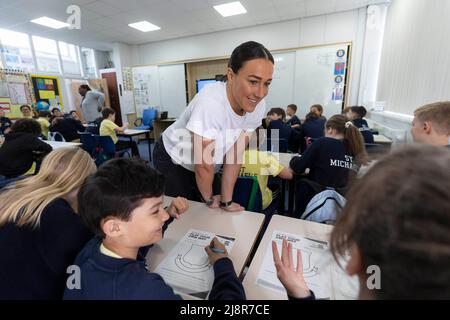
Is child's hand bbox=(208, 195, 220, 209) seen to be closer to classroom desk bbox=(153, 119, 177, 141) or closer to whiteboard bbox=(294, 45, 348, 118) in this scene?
whiteboard bbox=(294, 45, 348, 118)

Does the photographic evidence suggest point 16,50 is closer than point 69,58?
Yes

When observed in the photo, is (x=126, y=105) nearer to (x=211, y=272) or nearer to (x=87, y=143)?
(x=87, y=143)

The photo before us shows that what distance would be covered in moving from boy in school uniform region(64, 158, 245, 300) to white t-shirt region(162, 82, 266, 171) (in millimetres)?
428

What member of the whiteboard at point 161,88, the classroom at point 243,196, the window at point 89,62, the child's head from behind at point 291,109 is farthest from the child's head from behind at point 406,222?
the window at point 89,62

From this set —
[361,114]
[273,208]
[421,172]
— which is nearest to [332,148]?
[273,208]

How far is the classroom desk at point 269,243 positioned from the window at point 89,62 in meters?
8.85

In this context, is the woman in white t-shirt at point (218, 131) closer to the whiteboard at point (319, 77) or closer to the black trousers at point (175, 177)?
the black trousers at point (175, 177)

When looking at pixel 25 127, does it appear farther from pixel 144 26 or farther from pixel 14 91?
pixel 14 91

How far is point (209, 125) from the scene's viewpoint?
1.17 meters

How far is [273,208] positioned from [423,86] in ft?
7.50

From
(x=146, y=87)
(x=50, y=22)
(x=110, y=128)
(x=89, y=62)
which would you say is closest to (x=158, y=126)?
(x=146, y=87)

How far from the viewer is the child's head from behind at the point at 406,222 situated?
34cm

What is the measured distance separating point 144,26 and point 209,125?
5493 millimetres

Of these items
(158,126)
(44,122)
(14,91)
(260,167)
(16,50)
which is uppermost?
(16,50)
